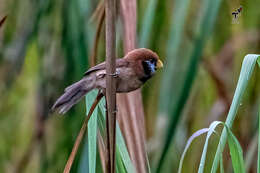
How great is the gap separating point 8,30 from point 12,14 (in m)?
0.07

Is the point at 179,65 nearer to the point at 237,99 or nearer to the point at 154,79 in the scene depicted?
the point at 154,79

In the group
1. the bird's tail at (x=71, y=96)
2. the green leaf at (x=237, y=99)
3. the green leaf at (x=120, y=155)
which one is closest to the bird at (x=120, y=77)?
the bird's tail at (x=71, y=96)

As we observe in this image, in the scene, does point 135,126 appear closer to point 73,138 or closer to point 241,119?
point 73,138

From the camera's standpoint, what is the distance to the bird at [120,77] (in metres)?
1.25

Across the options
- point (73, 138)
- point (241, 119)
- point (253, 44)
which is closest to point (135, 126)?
point (73, 138)

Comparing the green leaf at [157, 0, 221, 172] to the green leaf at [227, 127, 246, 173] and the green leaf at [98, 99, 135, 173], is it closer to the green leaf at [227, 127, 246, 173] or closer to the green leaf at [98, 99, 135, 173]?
the green leaf at [98, 99, 135, 173]

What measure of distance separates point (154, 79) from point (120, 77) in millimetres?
655

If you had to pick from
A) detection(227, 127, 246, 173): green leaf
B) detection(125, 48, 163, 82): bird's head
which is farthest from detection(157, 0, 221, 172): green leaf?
detection(227, 127, 246, 173): green leaf

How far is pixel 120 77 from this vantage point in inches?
53.3

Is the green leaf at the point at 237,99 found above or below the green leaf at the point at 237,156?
above

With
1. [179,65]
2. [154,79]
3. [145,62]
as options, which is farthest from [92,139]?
[154,79]

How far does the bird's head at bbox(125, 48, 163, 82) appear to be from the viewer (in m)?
1.40

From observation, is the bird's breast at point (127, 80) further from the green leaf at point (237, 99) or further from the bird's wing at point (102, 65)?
the green leaf at point (237, 99)

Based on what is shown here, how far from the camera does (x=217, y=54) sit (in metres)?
2.02
